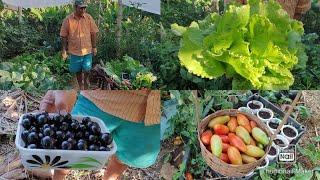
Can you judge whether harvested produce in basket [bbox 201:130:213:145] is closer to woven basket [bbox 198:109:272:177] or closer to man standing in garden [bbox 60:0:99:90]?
woven basket [bbox 198:109:272:177]

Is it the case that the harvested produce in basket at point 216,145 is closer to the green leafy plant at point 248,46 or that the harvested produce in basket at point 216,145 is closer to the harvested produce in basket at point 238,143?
the harvested produce in basket at point 238,143

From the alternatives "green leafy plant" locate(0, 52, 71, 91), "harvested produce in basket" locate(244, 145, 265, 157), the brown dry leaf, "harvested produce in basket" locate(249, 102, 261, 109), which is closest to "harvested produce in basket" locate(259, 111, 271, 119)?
"harvested produce in basket" locate(249, 102, 261, 109)

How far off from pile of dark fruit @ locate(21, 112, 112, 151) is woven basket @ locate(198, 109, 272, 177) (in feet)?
1.01

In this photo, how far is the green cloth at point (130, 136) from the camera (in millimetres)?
1963

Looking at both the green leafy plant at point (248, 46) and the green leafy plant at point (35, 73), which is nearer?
the green leafy plant at point (248, 46)

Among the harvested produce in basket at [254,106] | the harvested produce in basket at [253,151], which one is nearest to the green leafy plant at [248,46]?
the harvested produce in basket at [254,106]

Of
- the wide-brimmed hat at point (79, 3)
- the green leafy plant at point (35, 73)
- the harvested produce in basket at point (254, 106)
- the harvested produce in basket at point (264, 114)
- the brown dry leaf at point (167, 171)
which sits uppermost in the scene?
the wide-brimmed hat at point (79, 3)

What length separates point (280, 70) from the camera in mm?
1878

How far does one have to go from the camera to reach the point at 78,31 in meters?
1.94

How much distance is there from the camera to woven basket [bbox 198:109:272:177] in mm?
1925

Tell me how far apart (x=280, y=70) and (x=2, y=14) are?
0.91 m

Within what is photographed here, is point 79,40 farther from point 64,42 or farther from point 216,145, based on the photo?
point 216,145

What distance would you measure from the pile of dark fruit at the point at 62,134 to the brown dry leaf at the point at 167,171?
0.20m

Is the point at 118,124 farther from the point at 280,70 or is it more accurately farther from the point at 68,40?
the point at 280,70
